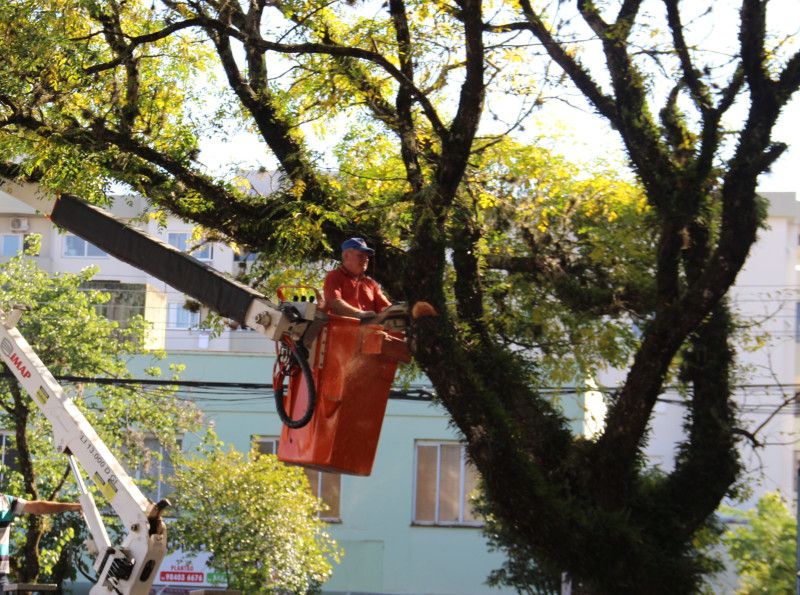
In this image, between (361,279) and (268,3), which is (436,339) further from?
(268,3)

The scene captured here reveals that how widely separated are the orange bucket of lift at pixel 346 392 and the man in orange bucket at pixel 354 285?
0.22 metres

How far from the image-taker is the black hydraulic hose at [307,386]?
8.59 metres

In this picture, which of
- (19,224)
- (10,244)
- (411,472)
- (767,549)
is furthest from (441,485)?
(10,244)

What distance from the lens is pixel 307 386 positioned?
28.5 feet

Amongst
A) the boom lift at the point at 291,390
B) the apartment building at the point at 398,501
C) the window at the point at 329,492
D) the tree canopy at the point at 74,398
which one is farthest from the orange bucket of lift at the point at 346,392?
the window at the point at 329,492

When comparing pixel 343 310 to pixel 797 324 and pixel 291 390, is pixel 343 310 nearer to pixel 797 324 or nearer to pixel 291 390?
pixel 291 390

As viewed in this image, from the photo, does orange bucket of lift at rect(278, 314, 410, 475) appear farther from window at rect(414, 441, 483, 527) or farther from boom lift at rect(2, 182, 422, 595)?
window at rect(414, 441, 483, 527)

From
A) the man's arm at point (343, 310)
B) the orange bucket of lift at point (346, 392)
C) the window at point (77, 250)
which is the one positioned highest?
the window at point (77, 250)

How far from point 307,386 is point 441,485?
18735mm

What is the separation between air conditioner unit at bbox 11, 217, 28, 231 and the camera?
3434cm

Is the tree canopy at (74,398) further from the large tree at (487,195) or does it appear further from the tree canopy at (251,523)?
the large tree at (487,195)

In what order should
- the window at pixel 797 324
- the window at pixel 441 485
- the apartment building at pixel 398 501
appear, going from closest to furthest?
the apartment building at pixel 398 501 → the window at pixel 441 485 → the window at pixel 797 324

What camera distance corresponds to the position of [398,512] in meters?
26.9

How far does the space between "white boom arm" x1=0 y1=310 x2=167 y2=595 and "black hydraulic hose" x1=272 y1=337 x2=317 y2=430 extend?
Result: 1.19 m
